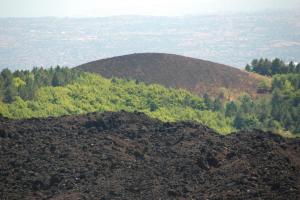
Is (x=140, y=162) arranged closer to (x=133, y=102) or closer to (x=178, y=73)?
(x=133, y=102)

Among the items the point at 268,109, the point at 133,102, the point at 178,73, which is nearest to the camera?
the point at 268,109

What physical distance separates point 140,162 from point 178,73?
118 feet

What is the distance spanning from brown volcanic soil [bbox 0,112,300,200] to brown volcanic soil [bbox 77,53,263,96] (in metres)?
26.2

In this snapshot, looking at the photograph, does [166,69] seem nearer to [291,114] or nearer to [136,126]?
[291,114]

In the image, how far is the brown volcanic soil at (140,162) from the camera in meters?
24.6

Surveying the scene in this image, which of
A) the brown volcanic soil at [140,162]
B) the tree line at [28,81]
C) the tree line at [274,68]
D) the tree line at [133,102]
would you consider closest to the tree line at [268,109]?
the tree line at [133,102]

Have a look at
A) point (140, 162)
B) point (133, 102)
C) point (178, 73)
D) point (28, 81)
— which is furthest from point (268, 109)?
point (140, 162)

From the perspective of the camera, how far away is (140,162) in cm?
2845

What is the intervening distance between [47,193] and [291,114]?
1042 inches

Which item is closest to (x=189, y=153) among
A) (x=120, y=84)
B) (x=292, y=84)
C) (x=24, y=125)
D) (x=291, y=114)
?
(x=24, y=125)

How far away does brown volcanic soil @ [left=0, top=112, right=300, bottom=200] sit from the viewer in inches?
969

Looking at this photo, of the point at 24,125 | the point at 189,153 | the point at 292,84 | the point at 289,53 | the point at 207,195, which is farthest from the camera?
the point at 289,53

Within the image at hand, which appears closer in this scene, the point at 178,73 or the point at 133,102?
the point at 133,102

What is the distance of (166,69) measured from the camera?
213ft
